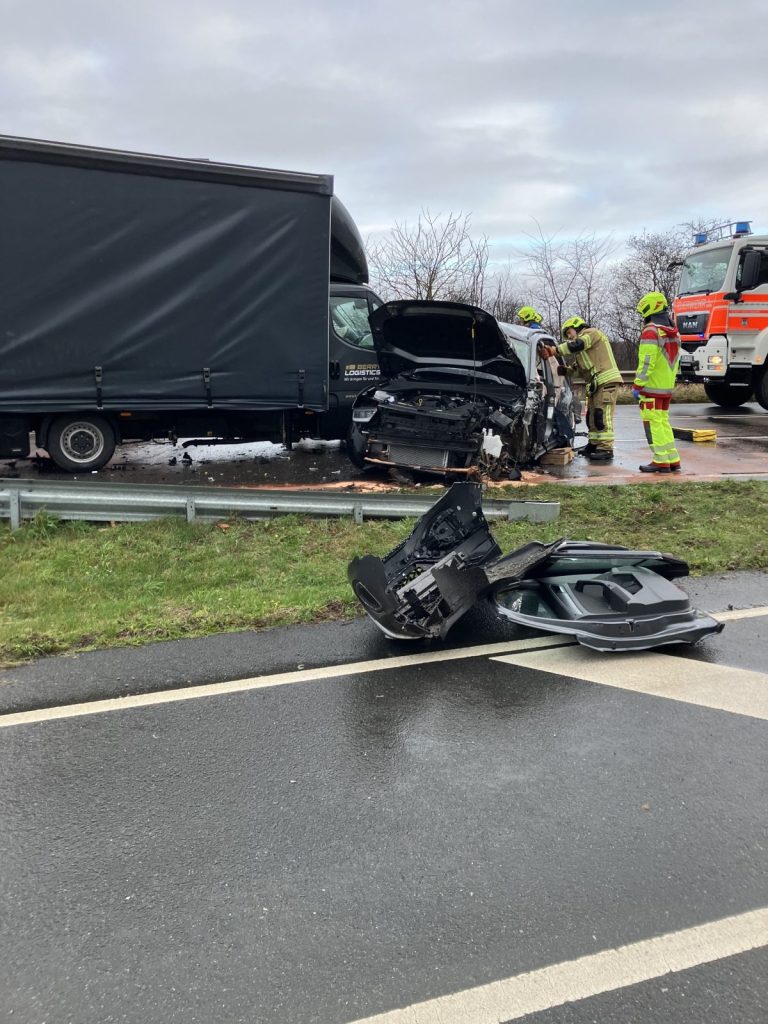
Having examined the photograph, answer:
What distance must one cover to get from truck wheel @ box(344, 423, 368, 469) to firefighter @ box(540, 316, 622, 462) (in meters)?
2.95

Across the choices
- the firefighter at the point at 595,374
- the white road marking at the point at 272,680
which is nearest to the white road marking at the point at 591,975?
the white road marking at the point at 272,680

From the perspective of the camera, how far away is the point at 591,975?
194cm

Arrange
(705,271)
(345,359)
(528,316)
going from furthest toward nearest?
(705,271), (528,316), (345,359)

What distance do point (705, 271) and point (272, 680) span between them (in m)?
13.5

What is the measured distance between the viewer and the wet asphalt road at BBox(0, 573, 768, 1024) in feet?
6.32

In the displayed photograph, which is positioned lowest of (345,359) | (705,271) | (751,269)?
(345,359)

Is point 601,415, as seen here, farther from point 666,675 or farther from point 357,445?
point 666,675

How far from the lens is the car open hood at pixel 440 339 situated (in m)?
7.43

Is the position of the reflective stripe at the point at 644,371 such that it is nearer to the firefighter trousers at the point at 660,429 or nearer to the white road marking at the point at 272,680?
the firefighter trousers at the point at 660,429

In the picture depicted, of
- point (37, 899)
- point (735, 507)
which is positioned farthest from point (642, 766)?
point (735, 507)

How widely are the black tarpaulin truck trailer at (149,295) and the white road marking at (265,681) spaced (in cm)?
475

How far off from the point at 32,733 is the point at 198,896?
1345 millimetres

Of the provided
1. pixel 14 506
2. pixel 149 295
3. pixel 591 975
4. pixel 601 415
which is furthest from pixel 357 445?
pixel 591 975

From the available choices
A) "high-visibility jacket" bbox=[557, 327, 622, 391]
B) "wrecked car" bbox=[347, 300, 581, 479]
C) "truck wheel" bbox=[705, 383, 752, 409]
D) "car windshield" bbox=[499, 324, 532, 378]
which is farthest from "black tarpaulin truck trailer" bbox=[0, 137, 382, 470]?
"truck wheel" bbox=[705, 383, 752, 409]
